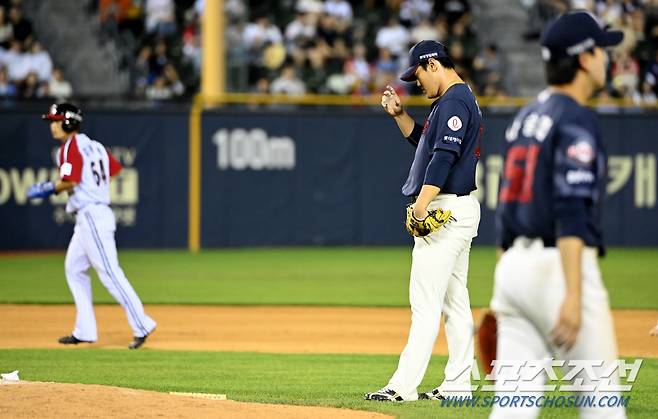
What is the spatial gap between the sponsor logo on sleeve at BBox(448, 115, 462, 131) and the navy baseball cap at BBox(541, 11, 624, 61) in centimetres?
256

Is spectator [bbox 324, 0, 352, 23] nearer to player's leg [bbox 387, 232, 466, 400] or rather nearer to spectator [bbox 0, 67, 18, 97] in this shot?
spectator [bbox 0, 67, 18, 97]

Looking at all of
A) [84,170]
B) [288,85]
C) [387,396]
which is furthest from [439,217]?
[288,85]

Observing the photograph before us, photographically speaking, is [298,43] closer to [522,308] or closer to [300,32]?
[300,32]

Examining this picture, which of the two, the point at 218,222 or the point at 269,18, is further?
the point at 269,18

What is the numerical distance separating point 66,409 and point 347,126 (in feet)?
47.5

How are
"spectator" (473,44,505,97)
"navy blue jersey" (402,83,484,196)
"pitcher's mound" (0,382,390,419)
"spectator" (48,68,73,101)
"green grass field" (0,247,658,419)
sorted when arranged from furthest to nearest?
1. "spectator" (473,44,505,97)
2. "spectator" (48,68,73,101)
3. "green grass field" (0,247,658,419)
4. "navy blue jersey" (402,83,484,196)
5. "pitcher's mound" (0,382,390,419)

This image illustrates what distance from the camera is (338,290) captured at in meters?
15.7

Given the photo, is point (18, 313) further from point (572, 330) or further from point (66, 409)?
point (572, 330)

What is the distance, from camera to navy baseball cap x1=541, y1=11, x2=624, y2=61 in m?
4.55

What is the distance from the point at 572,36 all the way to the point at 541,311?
1.03 meters

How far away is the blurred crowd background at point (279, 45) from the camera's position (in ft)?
73.4

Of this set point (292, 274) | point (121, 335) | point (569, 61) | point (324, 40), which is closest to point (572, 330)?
point (569, 61)

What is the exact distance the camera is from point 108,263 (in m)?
10.2

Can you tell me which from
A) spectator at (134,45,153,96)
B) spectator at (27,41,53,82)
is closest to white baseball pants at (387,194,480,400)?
spectator at (27,41,53,82)
